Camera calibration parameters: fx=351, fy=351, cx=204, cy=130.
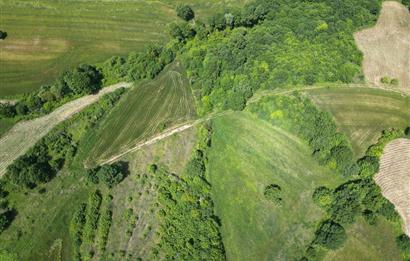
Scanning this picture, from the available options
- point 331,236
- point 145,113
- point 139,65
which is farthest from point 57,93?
point 331,236

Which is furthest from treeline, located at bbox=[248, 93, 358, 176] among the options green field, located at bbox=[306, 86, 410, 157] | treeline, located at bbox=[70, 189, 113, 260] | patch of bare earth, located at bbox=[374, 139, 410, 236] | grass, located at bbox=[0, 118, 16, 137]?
grass, located at bbox=[0, 118, 16, 137]

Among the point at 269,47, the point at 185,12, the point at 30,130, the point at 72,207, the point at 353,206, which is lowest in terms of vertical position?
the point at 353,206

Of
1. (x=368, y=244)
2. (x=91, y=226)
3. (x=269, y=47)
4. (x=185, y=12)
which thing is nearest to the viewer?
(x=91, y=226)

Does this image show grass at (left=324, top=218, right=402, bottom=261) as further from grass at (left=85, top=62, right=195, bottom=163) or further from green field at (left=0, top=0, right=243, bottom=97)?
green field at (left=0, top=0, right=243, bottom=97)

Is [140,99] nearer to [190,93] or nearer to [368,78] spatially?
[190,93]

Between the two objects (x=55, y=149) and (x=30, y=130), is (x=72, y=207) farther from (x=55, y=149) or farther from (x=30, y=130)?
(x=30, y=130)

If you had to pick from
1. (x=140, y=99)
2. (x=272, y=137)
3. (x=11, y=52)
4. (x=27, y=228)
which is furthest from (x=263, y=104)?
(x=11, y=52)
